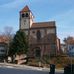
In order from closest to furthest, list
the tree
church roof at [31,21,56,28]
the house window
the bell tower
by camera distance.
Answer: the tree → the house window → church roof at [31,21,56,28] → the bell tower

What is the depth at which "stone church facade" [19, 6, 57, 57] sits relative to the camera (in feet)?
285

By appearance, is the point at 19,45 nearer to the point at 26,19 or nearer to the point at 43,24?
the point at 26,19

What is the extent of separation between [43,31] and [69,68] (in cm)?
7389

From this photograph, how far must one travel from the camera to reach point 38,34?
301ft

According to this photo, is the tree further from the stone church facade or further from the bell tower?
the bell tower

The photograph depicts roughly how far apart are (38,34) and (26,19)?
691 centimetres

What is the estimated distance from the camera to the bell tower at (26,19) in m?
92.7

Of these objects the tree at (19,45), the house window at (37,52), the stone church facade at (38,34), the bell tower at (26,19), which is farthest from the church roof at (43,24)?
the tree at (19,45)

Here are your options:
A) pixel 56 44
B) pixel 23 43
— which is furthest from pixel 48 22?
pixel 23 43

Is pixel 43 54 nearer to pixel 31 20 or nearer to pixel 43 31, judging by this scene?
pixel 43 31

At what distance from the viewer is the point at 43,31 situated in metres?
91.6

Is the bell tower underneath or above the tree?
above

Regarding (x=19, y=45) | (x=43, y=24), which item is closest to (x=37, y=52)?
(x=19, y=45)

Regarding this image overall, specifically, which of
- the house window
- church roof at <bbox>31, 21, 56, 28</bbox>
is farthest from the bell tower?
the house window
